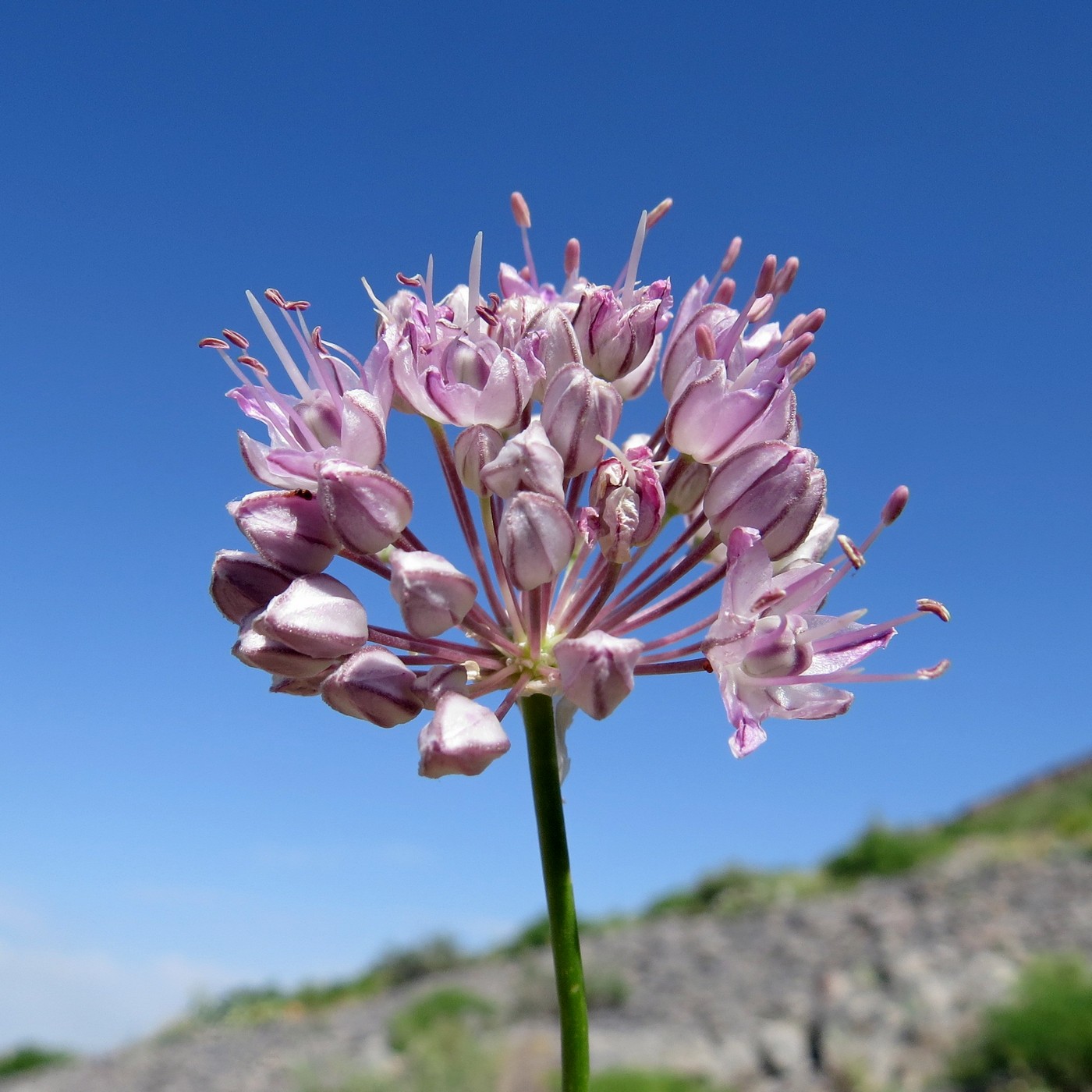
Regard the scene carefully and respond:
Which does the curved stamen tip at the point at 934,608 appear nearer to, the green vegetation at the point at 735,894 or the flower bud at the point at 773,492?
the flower bud at the point at 773,492

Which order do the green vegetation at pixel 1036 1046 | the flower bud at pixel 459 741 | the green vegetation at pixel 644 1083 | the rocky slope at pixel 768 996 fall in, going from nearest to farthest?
the flower bud at pixel 459 741
the green vegetation at pixel 1036 1046
the green vegetation at pixel 644 1083
the rocky slope at pixel 768 996

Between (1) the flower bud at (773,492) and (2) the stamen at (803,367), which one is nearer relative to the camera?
(1) the flower bud at (773,492)

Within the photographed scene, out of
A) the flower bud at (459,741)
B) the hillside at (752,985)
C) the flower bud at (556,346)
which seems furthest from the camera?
the hillside at (752,985)

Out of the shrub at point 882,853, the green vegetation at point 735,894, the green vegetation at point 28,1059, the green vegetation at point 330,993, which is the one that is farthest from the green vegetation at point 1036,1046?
the green vegetation at point 28,1059

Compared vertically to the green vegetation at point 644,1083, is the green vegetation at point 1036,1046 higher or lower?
lower

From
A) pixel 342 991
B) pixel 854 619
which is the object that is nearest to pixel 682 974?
pixel 342 991

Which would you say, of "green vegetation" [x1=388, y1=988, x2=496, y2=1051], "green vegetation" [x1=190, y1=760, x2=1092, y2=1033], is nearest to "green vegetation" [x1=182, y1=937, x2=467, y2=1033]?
"green vegetation" [x1=190, y1=760, x2=1092, y2=1033]

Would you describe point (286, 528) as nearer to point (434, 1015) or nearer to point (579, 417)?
point (579, 417)
